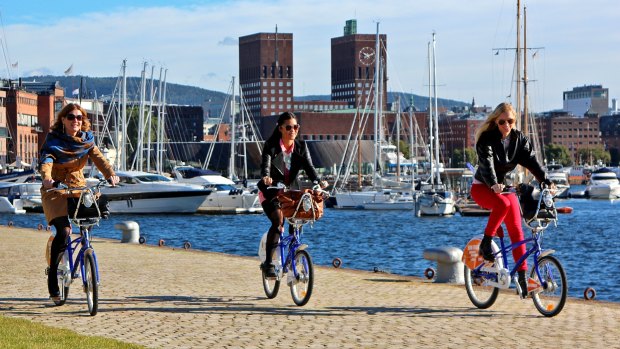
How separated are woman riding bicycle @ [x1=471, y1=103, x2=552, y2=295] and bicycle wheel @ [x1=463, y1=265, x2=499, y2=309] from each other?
16.2 inches

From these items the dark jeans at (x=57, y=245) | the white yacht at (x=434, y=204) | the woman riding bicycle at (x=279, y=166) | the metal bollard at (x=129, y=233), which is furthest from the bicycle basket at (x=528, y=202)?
the white yacht at (x=434, y=204)

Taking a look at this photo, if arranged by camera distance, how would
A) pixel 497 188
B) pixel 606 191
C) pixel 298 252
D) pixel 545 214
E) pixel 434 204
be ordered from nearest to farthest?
pixel 497 188 < pixel 545 214 < pixel 298 252 < pixel 434 204 < pixel 606 191

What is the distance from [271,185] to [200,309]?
155 cm

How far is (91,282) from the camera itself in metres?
12.8

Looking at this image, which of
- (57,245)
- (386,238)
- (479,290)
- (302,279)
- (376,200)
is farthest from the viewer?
(376,200)

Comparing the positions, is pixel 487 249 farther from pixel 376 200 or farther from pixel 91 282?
pixel 376 200

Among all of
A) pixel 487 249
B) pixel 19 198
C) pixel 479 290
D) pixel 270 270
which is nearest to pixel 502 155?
pixel 487 249

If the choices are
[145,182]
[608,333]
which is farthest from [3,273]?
[145,182]

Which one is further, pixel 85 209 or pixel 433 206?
pixel 433 206

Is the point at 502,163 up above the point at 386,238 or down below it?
above

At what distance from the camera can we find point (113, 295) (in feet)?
49.1

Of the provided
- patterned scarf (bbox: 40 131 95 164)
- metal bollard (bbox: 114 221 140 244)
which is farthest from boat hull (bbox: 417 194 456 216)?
patterned scarf (bbox: 40 131 95 164)

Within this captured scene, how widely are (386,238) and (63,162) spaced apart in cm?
4527

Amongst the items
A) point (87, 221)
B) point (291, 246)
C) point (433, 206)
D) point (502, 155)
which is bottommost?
point (433, 206)
